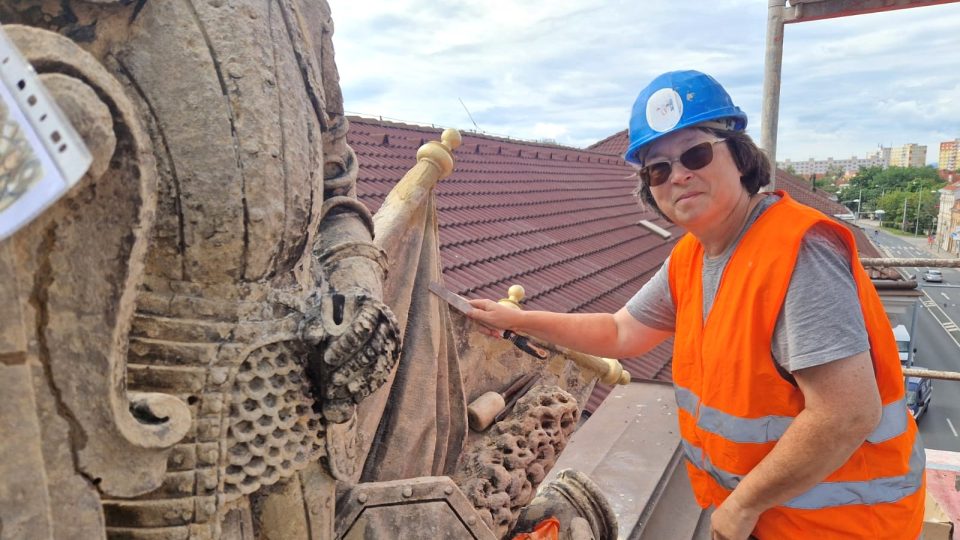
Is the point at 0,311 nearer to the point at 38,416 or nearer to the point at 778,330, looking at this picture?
the point at 38,416

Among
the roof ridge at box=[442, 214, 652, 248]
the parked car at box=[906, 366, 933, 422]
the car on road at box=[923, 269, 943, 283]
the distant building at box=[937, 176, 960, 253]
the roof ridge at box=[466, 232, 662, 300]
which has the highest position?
the roof ridge at box=[442, 214, 652, 248]

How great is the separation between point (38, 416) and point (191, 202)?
0.39 metres

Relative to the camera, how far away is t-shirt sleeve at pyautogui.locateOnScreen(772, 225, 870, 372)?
5.03 ft

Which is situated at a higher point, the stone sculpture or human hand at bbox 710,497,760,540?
the stone sculpture

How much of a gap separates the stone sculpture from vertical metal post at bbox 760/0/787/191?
196 inches

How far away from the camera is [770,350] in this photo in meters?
1.66

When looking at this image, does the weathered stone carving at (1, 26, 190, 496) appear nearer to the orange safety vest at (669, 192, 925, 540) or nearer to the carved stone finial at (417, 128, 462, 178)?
the carved stone finial at (417, 128, 462, 178)

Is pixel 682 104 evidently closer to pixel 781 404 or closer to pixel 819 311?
pixel 819 311

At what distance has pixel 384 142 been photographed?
787 centimetres

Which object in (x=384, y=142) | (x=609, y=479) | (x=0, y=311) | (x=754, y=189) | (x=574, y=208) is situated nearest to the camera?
(x=0, y=311)

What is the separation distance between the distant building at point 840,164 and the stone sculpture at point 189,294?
108m

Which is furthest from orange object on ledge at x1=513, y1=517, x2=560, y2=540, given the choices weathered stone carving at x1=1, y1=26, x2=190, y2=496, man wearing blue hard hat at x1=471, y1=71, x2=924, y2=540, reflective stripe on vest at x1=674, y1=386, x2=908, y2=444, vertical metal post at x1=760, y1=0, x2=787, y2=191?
vertical metal post at x1=760, y1=0, x2=787, y2=191

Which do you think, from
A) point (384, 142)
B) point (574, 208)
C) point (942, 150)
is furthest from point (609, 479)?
point (942, 150)

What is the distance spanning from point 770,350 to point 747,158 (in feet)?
1.63
